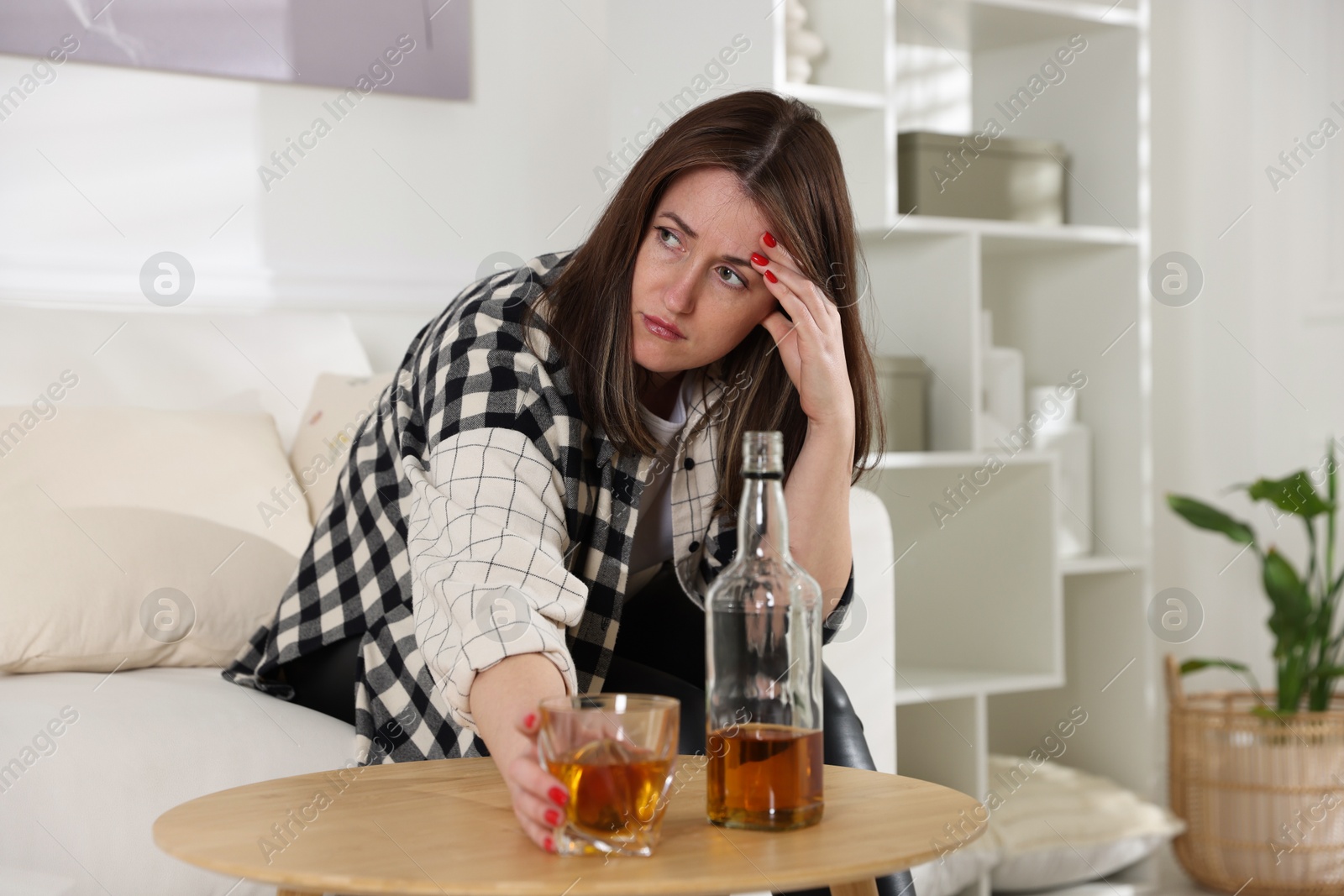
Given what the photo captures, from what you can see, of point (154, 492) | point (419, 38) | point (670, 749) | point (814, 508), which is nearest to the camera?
point (670, 749)

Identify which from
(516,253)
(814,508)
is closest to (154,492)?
(814,508)

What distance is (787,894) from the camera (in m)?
1.06

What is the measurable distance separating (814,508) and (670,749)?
54 centimetres

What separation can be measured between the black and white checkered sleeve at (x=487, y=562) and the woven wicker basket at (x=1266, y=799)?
5.99 ft

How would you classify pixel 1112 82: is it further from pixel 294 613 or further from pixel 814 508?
pixel 294 613

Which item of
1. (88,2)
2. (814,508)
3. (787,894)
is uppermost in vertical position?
(88,2)

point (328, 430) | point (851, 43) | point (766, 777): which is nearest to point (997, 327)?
point (851, 43)

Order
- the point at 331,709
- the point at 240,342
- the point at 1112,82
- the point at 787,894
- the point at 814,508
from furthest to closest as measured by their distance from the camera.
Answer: the point at 1112,82 < the point at 240,342 < the point at 331,709 < the point at 814,508 < the point at 787,894

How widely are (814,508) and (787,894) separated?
14.3 inches

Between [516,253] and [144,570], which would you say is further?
[516,253]

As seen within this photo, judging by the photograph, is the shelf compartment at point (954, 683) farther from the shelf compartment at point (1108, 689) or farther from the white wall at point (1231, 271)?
the white wall at point (1231, 271)

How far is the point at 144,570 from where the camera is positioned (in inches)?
53.7

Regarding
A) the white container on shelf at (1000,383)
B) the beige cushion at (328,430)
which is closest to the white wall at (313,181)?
the beige cushion at (328,430)

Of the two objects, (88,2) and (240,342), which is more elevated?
(88,2)
